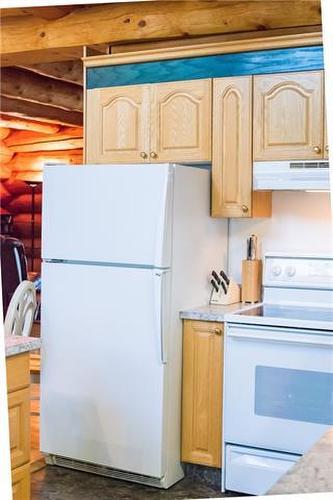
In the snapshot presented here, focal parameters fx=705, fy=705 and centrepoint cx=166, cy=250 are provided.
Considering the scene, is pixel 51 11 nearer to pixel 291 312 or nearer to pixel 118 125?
pixel 118 125

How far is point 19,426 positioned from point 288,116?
196 centimetres

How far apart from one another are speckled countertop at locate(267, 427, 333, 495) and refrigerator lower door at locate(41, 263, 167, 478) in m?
2.05

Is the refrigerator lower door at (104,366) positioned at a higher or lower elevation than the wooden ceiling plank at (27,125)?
lower

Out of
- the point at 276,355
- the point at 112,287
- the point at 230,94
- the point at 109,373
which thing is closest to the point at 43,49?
the point at 230,94

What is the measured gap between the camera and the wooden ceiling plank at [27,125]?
6.71 m

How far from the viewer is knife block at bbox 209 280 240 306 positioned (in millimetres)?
3755

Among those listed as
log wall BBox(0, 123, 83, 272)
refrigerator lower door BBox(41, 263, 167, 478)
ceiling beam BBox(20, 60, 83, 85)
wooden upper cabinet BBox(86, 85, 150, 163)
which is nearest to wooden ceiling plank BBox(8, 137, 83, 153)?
log wall BBox(0, 123, 83, 272)

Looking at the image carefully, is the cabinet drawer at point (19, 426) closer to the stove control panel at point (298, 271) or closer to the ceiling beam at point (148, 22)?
the stove control panel at point (298, 271)

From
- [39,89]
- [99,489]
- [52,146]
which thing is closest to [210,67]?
[99,489]

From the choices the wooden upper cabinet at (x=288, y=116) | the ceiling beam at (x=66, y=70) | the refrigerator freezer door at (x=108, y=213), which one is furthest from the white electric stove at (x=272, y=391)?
the ceiling beam at (x=66, y=70)

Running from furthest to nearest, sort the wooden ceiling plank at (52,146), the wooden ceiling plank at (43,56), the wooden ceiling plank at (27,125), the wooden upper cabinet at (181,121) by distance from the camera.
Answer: the wooden ceiling plank at (52,146), the wooden ceiling plank at (27,125), the wooden ceiling plank at (43,56), the wooden upper cabinet at (181,121)

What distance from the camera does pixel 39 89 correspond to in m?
5.94

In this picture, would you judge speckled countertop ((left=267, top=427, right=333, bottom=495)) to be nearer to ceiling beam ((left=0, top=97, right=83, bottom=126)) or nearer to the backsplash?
the backsplash

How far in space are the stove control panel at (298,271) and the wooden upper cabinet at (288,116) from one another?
1.77 ft
